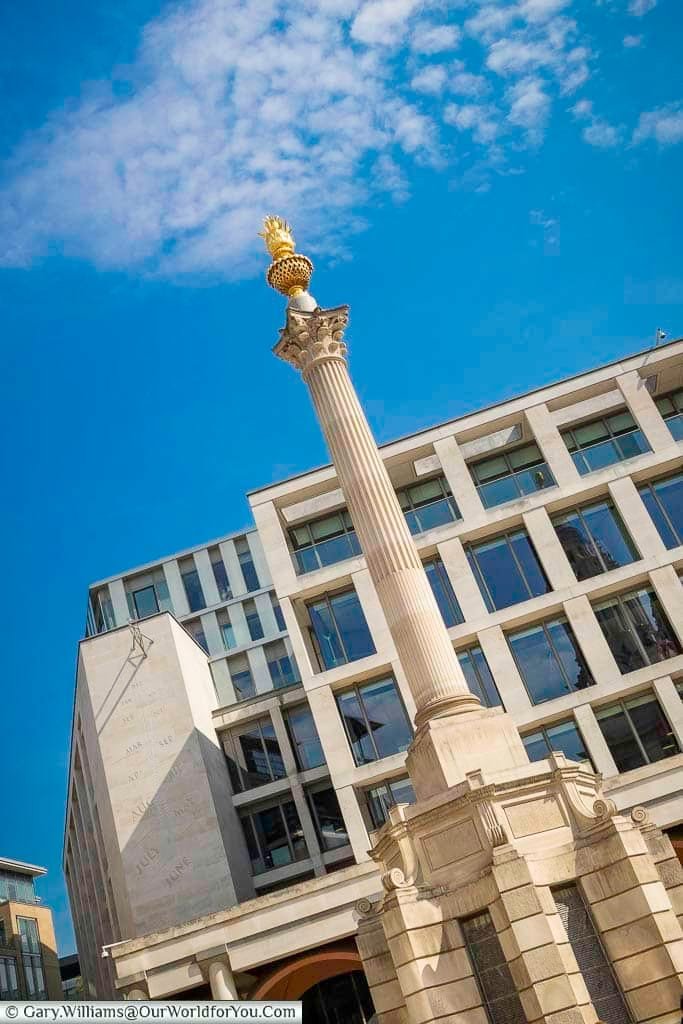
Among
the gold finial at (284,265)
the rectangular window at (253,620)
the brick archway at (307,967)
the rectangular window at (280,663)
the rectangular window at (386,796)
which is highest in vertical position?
the rectangular window at (253,620)

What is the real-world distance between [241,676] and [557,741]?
35665mm

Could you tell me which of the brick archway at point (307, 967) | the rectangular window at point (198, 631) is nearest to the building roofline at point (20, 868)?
the rectangular window at point (198, 631)

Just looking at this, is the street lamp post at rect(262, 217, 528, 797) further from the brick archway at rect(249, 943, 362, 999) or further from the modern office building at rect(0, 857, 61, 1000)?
the modern office building at rect(0, 857, 61, 1000)

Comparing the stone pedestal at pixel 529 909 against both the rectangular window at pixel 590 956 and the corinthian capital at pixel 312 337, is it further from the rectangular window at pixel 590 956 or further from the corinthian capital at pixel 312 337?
the corinthian capital at pixel 312 337

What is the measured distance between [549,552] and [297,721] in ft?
55.9

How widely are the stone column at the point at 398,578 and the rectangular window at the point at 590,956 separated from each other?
2.80 m

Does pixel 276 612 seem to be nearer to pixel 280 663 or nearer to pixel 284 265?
pixel 280 663

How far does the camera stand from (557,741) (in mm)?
36469

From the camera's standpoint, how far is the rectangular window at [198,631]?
7100 cm

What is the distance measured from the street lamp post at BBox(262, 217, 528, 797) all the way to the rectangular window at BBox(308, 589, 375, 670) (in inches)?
696

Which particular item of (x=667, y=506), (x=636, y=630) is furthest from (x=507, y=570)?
(x=667, y=506)

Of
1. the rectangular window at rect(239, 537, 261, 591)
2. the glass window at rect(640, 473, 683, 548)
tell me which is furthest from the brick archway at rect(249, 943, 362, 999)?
the rectangular window at rect(239, 537, 261, 591)

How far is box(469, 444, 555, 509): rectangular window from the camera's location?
41.3 m

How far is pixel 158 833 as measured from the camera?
3894 centimetres
